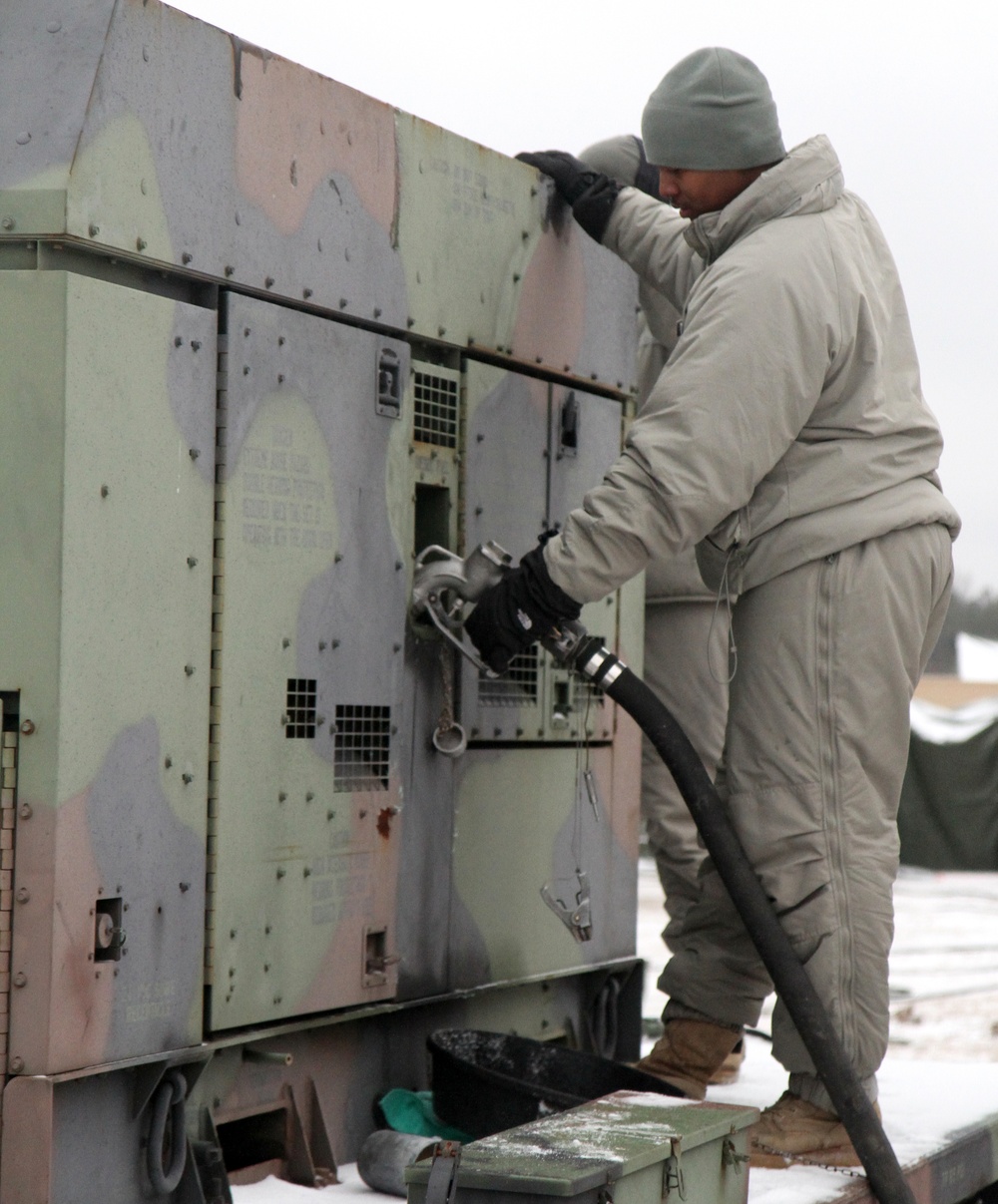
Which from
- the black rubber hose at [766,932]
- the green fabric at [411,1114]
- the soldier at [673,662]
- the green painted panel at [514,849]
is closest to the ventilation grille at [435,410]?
the black rubber hose at [766,932]

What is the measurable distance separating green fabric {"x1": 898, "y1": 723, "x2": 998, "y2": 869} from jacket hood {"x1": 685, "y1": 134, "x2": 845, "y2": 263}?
10664 millimetres

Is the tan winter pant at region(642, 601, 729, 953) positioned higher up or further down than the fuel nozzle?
further down

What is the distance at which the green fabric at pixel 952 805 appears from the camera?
13.8 m

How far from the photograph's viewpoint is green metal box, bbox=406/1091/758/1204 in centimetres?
242

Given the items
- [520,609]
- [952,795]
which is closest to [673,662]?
[520,609]

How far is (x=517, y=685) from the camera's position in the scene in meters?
3.89

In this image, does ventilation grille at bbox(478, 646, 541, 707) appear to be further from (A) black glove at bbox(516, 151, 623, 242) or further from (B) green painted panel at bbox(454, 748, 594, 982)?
(A) black glove at bbox(516, 151, 623, 242)

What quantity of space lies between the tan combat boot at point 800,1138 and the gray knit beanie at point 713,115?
184 centimetres

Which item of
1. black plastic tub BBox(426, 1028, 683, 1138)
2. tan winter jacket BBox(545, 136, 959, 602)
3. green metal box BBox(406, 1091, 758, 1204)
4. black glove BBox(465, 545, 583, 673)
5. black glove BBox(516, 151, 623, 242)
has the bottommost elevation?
black plastic tub BBox(426, 1028, 683, 1138)

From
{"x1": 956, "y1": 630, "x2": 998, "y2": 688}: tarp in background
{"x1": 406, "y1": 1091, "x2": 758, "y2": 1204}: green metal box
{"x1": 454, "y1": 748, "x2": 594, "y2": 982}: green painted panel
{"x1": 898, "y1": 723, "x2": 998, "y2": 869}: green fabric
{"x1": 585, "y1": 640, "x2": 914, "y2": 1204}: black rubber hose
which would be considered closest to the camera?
{"x1": 406, "y1": 1091, "x2": 758, "y2": 1204}: green metal box

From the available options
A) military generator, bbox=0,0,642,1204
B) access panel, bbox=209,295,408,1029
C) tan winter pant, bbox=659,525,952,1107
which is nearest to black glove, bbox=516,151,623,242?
military generator, bbox=0,0,642,1204

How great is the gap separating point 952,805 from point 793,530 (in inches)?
442

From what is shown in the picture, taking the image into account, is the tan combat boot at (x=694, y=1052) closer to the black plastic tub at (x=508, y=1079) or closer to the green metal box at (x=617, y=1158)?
the black plastic tub at (x=508, y=1079)

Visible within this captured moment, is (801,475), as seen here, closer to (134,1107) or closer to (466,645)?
(466,645)
